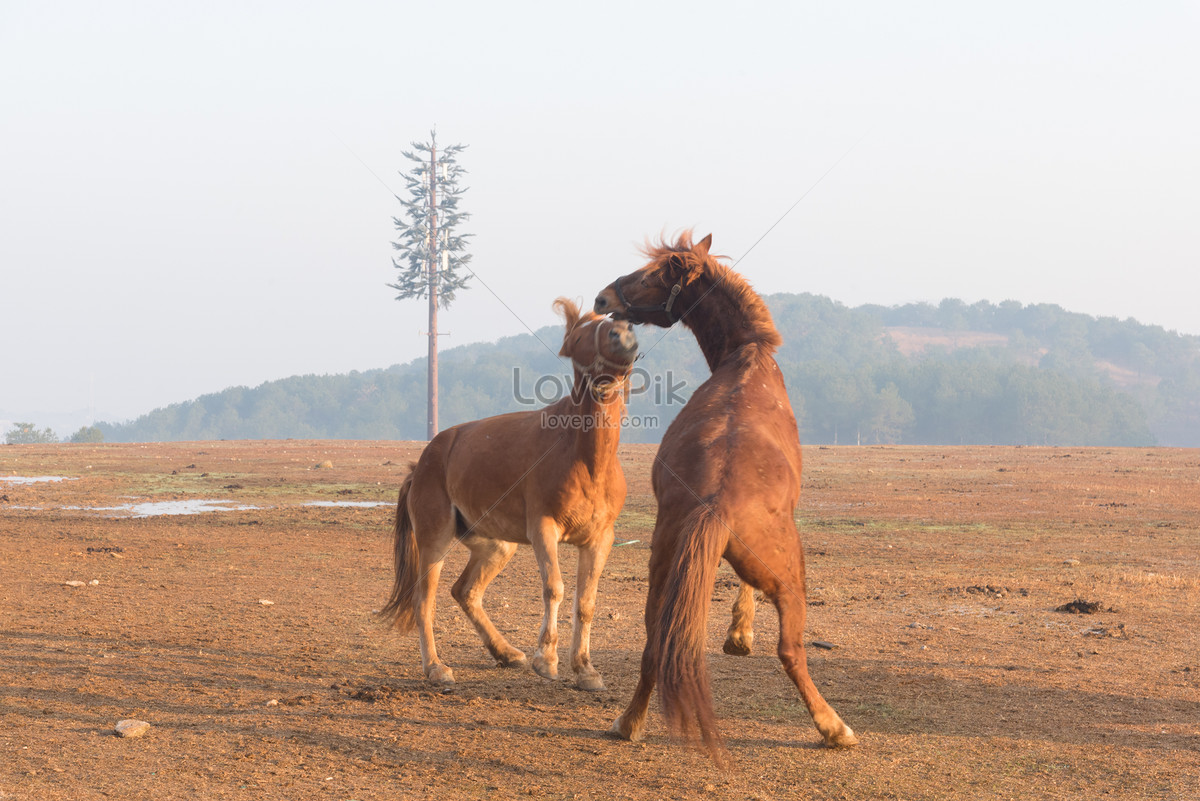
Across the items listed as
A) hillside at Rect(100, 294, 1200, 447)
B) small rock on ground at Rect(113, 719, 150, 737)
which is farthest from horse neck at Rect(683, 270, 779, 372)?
hillside at Rect(100, 294, 1200, 447)

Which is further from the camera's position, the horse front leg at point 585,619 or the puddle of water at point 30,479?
the puddle of water at point 30,479

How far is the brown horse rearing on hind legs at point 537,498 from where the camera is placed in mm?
6883

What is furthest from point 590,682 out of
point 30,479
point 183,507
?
point 30,479

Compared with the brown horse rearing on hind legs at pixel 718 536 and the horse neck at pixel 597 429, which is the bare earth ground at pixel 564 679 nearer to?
the brown horse rearing on hind legs at pixel 718 536

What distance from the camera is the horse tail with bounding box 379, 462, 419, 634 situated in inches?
309

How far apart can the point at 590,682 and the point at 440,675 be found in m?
1.17

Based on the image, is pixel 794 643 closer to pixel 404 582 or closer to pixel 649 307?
pixel 649 307

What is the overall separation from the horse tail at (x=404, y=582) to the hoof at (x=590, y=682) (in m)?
1.56

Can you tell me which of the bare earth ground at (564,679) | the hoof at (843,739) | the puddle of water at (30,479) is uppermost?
the puddle of water at (30,479)

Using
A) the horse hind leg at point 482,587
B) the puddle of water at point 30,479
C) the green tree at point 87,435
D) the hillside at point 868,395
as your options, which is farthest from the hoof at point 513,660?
the green tree at point 87,435

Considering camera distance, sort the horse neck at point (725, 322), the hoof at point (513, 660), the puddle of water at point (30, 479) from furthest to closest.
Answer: the puddle of water at point (30, 479) < the hoof at point (513, 660) < the horse neck at point (725, 322)

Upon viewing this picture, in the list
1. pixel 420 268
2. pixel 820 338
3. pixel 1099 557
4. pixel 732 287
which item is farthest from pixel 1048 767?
pixel 820 338

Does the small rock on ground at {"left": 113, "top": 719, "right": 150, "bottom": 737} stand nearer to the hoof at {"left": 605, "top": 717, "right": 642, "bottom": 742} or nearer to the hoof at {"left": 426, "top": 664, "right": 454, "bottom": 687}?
the hoof at {"left": 426, "top": 664, "right": 454, "bottom": 687}

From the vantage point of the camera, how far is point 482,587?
794 centimetres
